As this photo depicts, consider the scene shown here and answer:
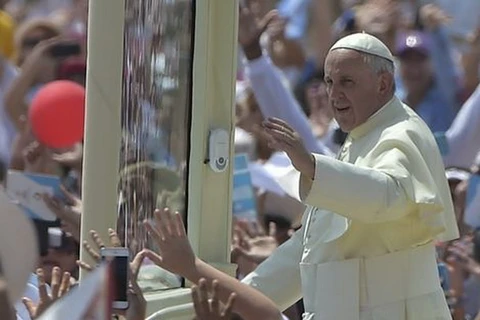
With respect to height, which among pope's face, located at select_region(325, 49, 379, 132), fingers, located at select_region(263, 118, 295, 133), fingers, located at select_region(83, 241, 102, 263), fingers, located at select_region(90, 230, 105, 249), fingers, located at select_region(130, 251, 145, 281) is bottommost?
fingers, located at select_region(130, 251, 145, 281)

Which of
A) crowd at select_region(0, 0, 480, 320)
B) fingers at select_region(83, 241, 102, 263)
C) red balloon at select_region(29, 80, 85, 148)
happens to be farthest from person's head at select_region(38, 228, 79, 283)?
fingers at select_region(83, 241, 102, 263)

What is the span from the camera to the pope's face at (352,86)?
178 inches

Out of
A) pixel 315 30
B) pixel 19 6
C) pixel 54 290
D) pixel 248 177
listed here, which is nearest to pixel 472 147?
pixel 248 177

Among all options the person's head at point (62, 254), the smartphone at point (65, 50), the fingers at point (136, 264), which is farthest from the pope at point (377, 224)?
the smartphone at point (65, 50)

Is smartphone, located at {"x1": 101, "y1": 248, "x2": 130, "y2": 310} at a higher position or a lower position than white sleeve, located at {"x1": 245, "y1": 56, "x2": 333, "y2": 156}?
lower

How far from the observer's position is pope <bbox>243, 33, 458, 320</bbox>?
4.44m

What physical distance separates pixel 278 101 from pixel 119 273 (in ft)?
10.6

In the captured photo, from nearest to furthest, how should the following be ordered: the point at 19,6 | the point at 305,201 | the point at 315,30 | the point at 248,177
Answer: the point at 305,201
the point at 248,177
the point at 315,30
the point at 19,6

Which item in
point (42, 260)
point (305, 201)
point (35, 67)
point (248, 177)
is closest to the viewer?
point (305, 201)

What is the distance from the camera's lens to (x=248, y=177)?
7023mm

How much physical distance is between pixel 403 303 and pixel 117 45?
1.09m

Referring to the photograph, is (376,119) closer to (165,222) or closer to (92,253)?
(165,222)

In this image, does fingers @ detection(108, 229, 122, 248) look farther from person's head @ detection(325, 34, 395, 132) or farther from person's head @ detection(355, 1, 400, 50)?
person's head @ detection(355, 1, 400, 50)

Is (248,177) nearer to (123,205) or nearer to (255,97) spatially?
(255,97)
